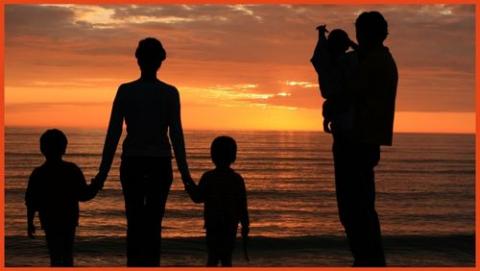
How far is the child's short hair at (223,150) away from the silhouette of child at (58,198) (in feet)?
3.99

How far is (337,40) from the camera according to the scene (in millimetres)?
6137

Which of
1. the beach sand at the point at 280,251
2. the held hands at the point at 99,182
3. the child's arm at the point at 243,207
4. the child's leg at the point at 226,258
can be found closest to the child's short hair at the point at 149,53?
the held hands at the point at 99,182

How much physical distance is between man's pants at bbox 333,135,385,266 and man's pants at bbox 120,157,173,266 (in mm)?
1601

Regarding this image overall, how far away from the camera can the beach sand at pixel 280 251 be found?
15.4m

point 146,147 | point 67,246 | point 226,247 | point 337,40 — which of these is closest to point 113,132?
point 146,147

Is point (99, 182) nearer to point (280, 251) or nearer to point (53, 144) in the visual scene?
point (53, 144)

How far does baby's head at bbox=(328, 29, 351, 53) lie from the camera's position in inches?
241

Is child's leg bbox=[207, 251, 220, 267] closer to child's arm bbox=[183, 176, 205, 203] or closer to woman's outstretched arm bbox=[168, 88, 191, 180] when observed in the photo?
child's arm bbox=[183, 176, 205, 203]

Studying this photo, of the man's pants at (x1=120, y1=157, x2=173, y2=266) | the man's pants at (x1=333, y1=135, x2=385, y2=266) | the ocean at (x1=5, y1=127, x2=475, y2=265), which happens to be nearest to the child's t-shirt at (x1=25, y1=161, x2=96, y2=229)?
the man's pants at (x1=120, y1=157, x2=173, y2=266)

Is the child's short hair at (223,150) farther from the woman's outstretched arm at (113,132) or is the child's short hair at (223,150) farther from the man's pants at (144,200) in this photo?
the woman's outstretched arm at (113,132)

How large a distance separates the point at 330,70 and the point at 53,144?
2.68 meters

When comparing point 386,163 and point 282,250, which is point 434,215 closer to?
point 282,250

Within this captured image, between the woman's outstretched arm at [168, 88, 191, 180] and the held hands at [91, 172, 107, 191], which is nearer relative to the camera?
the woman's outstretched arm at [168, 88, 191, 180]

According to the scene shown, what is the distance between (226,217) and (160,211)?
70cm
